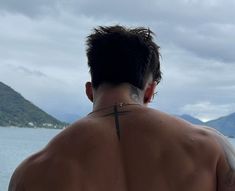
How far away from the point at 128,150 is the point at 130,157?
1.1 inches

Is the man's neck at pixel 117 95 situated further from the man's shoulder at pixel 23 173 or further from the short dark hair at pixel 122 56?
the man's shoulder at pixel 23 173

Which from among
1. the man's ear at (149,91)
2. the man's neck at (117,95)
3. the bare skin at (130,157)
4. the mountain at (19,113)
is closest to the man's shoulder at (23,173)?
the bare skin at (130,157)

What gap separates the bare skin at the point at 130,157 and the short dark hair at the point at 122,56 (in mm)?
85

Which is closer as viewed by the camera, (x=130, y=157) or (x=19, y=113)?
(x=130, y=157)

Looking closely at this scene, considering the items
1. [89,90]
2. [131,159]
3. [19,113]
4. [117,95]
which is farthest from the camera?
[19,113]

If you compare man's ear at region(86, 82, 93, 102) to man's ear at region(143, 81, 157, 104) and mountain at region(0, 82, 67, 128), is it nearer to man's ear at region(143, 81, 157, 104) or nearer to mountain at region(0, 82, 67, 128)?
man's ear at region(143, 81, 157, 104)

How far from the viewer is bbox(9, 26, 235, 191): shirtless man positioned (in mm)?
2250

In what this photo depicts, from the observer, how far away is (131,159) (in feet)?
7.44

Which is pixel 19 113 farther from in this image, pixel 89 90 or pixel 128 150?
pixel 128 150

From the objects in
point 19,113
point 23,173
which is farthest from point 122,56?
point 19,113

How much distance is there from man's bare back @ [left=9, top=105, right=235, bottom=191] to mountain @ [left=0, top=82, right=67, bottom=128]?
86837mm

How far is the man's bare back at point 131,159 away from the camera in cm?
225

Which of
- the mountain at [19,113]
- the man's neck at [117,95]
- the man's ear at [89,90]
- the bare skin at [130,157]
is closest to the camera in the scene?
the bare skin at [130,157]

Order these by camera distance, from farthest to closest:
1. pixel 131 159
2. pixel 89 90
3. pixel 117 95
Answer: pixel 89 90 < pixel 117 95 < pixel 131 159
